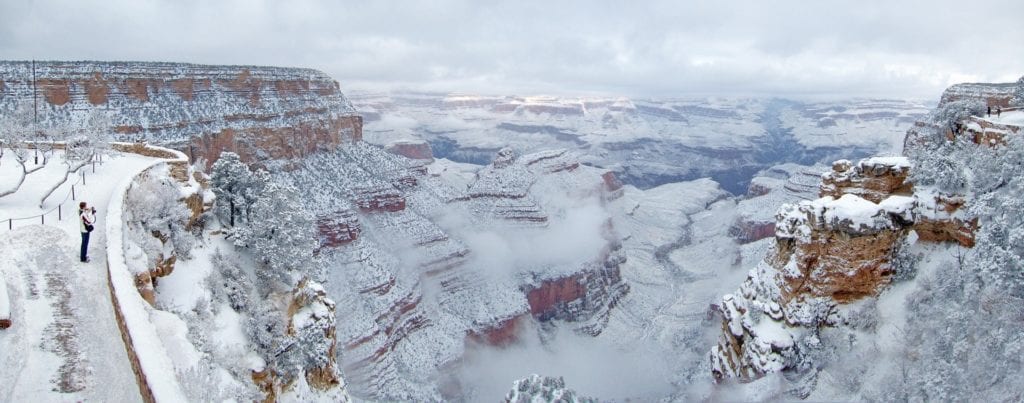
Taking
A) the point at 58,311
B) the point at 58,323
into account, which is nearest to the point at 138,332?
the point at 58,323

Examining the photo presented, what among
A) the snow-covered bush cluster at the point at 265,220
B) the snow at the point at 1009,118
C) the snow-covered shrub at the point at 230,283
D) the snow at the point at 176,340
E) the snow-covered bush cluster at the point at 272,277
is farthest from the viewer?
the snow at the point at 1009,118

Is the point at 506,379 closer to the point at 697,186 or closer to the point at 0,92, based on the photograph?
the point at 0,92

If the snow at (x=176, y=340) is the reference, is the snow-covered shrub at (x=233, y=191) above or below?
above

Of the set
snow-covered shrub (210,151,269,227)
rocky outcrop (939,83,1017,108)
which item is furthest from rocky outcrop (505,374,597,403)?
rocky outcrop (939,83,1017,108)

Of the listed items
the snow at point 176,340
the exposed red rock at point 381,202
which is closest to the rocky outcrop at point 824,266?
the snow at point 176,340

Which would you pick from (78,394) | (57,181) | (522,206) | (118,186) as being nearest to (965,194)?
(78,394)

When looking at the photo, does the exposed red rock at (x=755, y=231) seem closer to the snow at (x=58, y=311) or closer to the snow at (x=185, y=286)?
the snow at (x=185, y=286)

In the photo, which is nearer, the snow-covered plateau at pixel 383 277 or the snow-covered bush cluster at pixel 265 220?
the snow-covered plateau at pixel 383 277

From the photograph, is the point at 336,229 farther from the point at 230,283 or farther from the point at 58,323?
the point at 58,323
